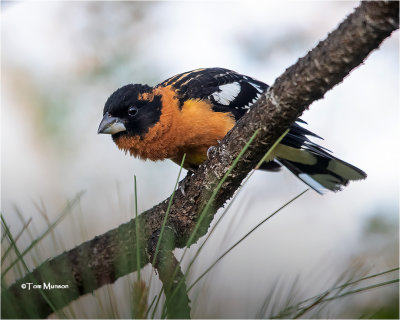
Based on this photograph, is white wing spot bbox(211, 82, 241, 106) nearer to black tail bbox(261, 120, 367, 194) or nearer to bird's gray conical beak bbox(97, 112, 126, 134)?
black tail bbox(261, 120, 367, 194)

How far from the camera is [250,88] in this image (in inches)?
174

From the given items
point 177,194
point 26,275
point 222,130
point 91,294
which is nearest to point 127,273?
point 91,294

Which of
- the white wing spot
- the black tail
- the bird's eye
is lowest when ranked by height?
the black tail

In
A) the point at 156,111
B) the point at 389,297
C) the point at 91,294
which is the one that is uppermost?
the point at 156,111

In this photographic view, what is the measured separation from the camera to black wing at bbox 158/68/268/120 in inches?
164

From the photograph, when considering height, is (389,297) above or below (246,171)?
below

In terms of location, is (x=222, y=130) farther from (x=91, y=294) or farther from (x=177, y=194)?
(x=91, y=294)

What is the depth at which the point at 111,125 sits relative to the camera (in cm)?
409

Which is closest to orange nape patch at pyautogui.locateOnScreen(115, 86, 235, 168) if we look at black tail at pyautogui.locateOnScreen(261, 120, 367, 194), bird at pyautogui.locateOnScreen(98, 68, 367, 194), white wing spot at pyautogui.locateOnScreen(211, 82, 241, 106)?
bird at pyautogui.locateOnScreen(98, 68, 367, 194)

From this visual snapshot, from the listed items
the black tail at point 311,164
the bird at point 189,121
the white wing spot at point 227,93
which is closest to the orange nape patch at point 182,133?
the bird at point 189,121

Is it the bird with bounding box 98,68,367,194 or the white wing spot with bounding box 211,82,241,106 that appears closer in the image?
the bird with bounding box 98,68,367,194

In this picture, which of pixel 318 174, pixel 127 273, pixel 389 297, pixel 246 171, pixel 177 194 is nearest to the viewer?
pixel 127 273

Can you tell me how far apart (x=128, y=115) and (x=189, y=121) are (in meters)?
0.51

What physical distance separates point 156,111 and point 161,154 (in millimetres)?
347
